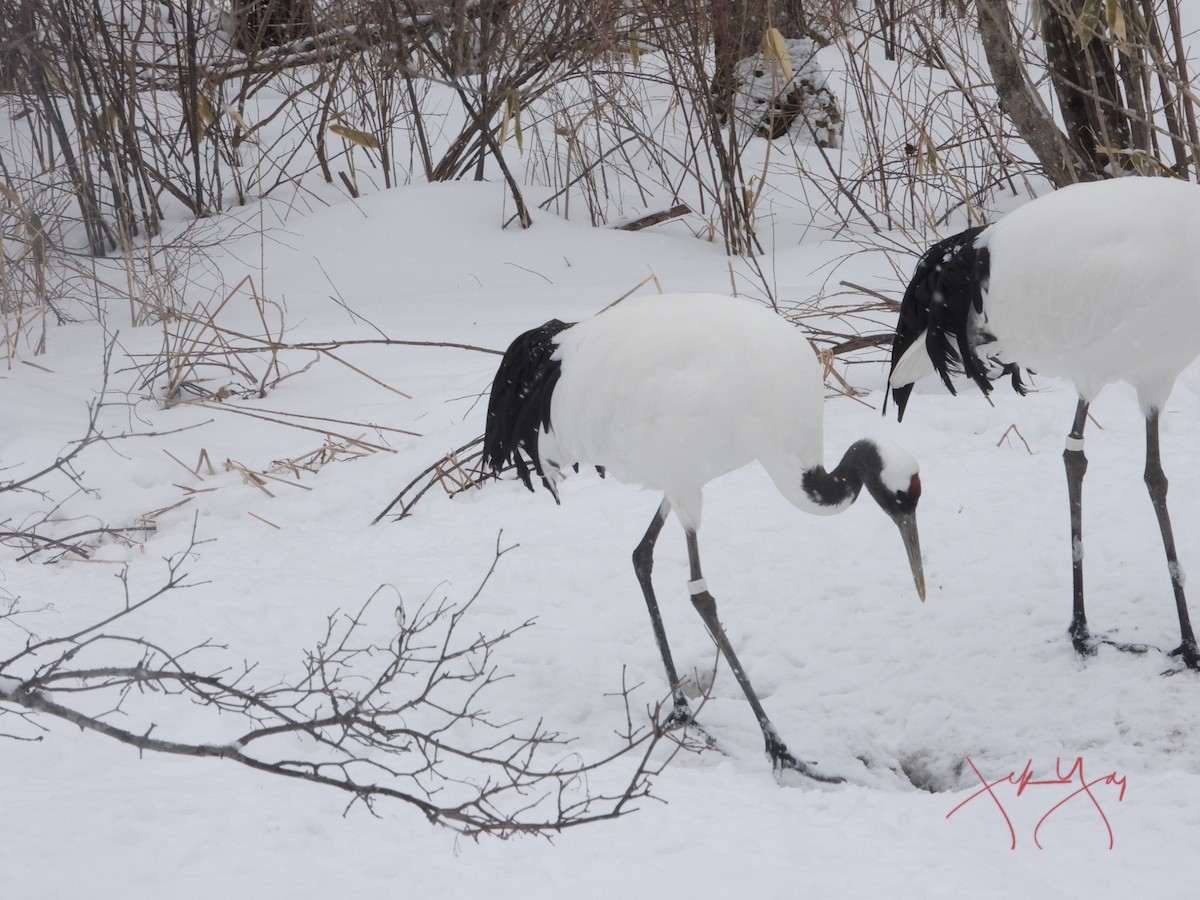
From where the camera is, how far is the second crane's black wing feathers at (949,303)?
3355 mm

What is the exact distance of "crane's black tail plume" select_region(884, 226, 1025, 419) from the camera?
3355 millimetres

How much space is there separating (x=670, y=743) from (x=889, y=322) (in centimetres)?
332

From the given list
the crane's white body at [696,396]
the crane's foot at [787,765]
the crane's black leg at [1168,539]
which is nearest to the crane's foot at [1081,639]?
the crane's black leg at [1168,539]

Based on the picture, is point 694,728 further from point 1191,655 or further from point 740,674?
point 1191,655

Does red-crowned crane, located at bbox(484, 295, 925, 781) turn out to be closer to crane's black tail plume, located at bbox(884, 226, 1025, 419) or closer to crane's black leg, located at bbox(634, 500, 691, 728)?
crane's black leg, located at bbox(634, 500, 691, 728)

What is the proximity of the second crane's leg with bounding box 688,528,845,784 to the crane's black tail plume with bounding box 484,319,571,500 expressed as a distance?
0.56 meters

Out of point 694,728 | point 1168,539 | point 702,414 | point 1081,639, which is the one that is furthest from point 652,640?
point 1168,539

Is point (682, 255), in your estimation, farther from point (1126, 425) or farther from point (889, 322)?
point (1126, 425)

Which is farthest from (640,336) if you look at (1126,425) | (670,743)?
(1126,425)

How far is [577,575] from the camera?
159 inches

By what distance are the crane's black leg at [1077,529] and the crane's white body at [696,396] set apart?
662 mm
